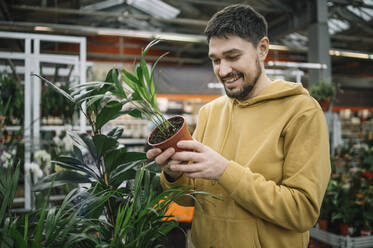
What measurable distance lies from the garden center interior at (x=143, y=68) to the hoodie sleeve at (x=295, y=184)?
336 millimetres

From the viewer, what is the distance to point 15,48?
8641mm

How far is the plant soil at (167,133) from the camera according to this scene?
952 mm

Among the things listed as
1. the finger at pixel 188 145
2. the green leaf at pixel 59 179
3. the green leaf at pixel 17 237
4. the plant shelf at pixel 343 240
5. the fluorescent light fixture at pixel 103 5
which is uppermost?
the fluorescent light fixture at pixel 103 5

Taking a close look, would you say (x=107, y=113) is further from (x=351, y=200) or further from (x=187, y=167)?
(x=351, y=200)

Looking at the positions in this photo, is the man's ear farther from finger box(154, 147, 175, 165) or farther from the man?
finger box(154, 147, 175, 165)

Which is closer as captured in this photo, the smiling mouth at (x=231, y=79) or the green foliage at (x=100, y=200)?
the green foliage at (x=100, y=200)

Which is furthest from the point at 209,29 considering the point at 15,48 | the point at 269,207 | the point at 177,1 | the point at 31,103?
the point at 15,48

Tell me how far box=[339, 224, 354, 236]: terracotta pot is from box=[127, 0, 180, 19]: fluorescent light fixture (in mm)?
7477

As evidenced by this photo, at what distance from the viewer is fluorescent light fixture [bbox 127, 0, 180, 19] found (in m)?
8.66

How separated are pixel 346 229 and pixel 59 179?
247 centimetres

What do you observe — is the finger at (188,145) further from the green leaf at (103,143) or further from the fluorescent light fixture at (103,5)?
the fluorescent light fixture at (103,5)

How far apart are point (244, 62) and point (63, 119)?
3029 millimetres

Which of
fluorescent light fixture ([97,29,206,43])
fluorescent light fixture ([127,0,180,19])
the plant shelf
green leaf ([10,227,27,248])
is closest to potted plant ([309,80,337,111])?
the plant shelf

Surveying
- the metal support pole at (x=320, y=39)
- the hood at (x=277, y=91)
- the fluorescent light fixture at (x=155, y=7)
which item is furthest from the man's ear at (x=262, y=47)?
the fluorescent light fixture at (x=155, y=7)
